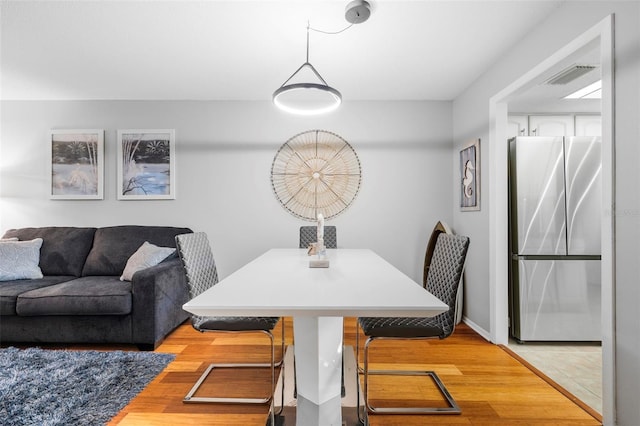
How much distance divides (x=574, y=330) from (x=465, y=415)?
1.54 metres

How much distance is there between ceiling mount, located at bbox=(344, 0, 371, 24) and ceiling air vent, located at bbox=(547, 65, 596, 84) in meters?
1.51

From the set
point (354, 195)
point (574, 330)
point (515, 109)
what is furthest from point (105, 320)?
point (515, 109)

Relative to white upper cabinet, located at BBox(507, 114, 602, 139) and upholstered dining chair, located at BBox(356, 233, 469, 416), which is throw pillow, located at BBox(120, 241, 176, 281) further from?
white upper cabinet, located at BBox(507, 114, 602, 139)

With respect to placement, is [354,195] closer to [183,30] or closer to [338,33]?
[338,33]

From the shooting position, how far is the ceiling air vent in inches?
95.6

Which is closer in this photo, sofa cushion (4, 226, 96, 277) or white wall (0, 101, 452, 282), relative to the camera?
sofa cushion (4, 226, 96, 277)

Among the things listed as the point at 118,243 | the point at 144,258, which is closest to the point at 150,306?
the point at 144,258

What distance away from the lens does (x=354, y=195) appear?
3.63 m

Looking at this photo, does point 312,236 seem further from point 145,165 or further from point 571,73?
point 571,73

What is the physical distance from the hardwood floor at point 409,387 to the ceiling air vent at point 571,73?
215 centimetres

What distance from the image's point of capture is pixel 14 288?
8.71ft

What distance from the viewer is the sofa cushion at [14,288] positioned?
99.3 inches

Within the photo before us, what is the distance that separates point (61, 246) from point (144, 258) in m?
1.10

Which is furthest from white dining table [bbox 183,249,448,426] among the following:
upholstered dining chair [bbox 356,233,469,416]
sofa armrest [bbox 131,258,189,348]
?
sofa armrest [bbox 131,258,189,348]
